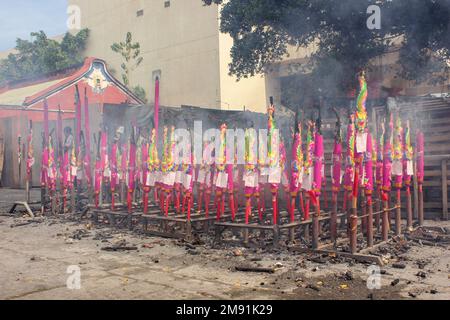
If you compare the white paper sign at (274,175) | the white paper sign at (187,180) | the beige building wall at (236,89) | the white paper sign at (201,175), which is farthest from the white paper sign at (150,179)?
the beige building wall at (236,89)

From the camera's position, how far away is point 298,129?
24.7 ft

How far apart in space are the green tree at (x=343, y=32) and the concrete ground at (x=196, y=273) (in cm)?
740

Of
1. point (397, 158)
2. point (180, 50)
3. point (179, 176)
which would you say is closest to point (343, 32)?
point (397, 158)

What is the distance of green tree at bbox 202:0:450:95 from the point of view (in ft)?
41.8

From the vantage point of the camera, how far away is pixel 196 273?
20.4 feet

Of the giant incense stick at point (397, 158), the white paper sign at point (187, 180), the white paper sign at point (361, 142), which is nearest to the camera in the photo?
the white paper sign at point (361, 142)

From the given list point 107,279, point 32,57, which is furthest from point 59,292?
point 32,57

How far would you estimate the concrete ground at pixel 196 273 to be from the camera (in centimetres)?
530

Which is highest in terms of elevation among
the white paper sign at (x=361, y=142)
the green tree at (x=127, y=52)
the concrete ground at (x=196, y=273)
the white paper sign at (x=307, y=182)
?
the green tree at (x=127, y=52)

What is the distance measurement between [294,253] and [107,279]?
9.15 feet

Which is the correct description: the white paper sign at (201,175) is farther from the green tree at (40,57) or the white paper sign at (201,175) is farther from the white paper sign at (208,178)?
the green tree at (40,57)

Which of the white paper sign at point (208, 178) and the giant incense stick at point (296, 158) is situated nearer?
the giant incense stick at point (296, 158)

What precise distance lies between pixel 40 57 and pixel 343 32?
76.4 ft

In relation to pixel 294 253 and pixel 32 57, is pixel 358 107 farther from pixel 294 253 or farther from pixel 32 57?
pixel 32 57
